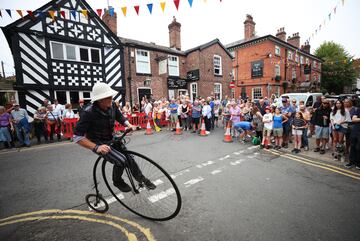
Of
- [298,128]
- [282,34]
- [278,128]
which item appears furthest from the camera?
[282,34]

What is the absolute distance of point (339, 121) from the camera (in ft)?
17.5

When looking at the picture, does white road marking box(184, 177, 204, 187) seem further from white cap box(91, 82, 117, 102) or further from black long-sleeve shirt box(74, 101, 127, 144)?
white cap box(91, 82, 117, 102)

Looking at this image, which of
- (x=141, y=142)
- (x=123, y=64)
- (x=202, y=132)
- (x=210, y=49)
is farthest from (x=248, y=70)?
(x=141, y=142)

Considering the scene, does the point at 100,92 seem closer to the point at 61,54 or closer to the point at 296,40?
the point at 61,54

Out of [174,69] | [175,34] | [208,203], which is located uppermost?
[175,34]

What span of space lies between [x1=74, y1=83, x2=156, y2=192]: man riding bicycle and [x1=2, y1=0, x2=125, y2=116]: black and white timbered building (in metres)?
10.3

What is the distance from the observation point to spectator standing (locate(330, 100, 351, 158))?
17.2 ft

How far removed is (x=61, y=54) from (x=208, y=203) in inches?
564

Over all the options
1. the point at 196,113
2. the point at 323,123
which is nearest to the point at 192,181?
the point at 323,123

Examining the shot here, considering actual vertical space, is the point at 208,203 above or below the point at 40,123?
below

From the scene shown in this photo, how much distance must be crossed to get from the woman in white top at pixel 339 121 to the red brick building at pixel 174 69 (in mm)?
12751

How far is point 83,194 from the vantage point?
11.5ft

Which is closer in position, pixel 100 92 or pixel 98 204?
pixel 100 92

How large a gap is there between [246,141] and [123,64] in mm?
12470
